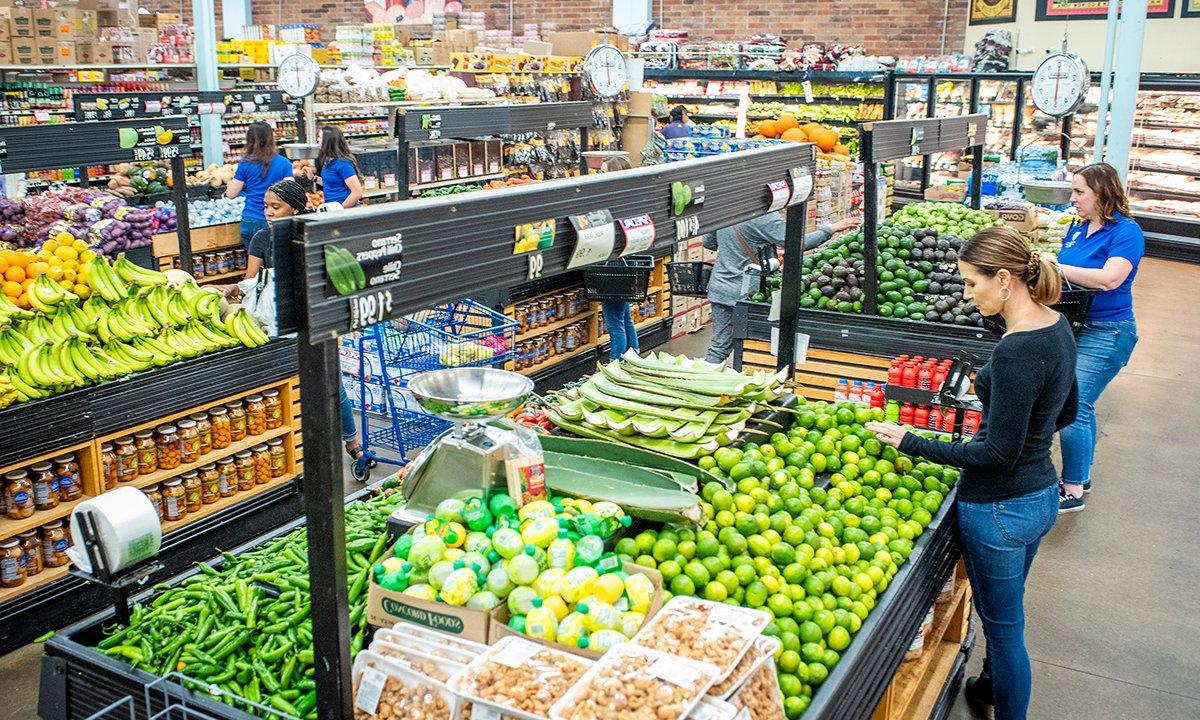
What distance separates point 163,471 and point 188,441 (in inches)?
6.6

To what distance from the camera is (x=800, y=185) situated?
4.02m

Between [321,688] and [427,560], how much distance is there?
1.29ft

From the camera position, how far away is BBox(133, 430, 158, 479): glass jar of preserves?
457 cm

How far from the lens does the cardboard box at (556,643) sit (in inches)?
88.7

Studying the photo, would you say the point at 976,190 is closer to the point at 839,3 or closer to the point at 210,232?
the point at 210,232

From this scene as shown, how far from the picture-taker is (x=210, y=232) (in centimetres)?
801

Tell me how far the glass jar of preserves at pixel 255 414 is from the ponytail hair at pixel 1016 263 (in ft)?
11.1

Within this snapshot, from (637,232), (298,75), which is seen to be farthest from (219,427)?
(298,75)

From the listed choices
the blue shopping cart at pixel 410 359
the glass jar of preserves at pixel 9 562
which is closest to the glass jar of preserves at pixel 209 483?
the glass jar of preserves at pixel 9 562

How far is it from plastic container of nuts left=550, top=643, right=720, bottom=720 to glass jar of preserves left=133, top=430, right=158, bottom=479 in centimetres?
313

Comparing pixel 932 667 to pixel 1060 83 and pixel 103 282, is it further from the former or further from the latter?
pixel 1060 83

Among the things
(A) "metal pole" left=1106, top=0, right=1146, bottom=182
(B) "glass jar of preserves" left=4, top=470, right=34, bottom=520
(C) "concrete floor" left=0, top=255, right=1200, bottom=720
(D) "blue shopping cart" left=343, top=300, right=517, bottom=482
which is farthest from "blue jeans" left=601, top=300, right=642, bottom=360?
(A) "metal pole" left=1106, top=0, right=1146, bottom=182

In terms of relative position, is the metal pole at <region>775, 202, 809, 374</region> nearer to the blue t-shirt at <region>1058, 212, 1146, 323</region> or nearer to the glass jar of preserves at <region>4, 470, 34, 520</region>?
the blue t-shirt at <region>1058, 212, 1146, 323</region>

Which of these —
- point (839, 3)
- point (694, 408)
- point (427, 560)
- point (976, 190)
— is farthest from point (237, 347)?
point (839, 3)
